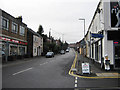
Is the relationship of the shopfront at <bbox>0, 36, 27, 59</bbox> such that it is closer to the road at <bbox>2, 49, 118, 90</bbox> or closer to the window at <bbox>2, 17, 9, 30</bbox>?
the window at <bbox>2, 17, 9, 30</bbox>

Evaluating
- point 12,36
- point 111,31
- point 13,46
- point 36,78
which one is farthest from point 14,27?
point 111,31

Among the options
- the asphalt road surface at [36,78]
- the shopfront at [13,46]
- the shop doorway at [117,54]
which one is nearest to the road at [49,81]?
the asphalt road surface at [36,78]

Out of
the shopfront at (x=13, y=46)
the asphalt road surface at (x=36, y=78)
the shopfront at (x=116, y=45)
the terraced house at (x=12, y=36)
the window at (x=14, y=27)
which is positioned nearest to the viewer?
the asphalt road surface at (x=36, y=78)

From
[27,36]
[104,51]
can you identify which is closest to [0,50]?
[27,36]

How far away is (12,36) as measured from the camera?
2452 cm

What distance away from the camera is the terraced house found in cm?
2130

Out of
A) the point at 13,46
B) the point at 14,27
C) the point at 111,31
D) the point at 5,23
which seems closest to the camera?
the point at 111,31

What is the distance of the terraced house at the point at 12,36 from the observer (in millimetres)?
21297

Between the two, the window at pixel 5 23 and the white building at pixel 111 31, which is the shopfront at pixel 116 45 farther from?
the window at pixel 5 23

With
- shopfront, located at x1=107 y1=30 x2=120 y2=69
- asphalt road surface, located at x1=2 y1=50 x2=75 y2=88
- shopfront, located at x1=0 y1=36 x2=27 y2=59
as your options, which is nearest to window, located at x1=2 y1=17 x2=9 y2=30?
shopfront, located at x1=0 y1=36 x2=27 y2=59

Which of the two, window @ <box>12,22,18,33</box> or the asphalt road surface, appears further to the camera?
window @ <box>12,22,18,33</box>

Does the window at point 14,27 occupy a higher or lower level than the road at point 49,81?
higher

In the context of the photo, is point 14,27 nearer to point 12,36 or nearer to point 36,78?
point 12,36

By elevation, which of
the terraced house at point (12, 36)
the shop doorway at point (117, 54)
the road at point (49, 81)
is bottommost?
the road at point (49, 81)
